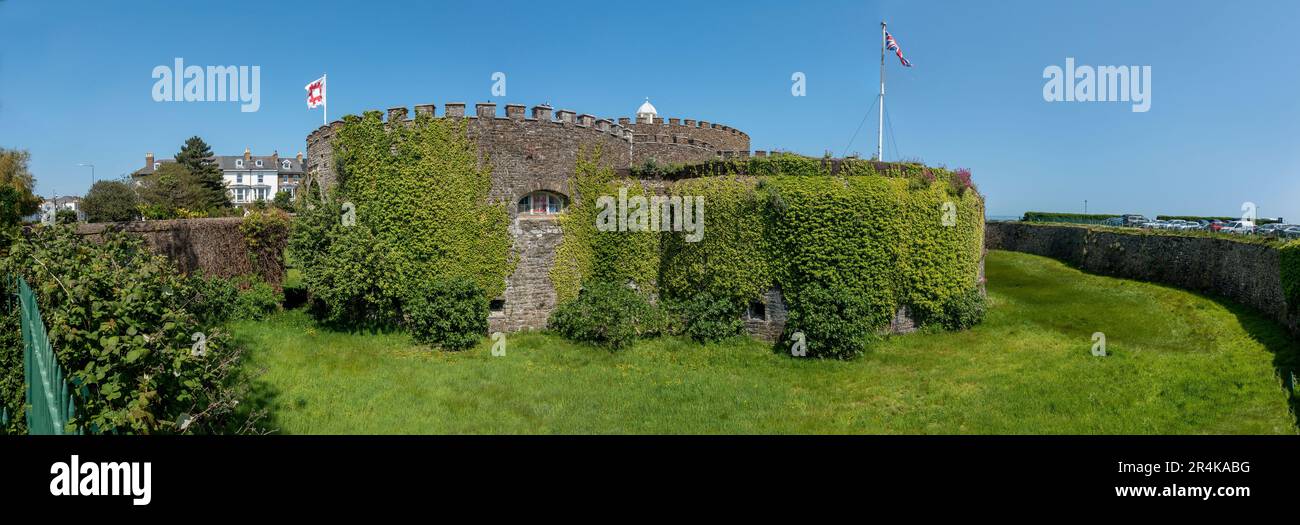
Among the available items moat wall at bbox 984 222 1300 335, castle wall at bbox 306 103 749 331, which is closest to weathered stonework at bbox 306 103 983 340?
castle wall at bbox 306 103 749 331

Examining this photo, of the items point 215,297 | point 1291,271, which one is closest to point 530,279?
point 215,297

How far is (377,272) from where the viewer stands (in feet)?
62.7

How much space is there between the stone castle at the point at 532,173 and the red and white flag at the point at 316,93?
0.95 meters

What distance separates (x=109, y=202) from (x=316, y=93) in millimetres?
41623

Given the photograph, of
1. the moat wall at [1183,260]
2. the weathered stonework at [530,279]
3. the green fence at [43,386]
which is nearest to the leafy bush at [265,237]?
the weathered stonework at [530,279]

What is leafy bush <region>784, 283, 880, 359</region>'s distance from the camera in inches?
715

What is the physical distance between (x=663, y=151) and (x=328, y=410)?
621 inches

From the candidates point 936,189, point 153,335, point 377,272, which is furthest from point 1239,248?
point 153,335

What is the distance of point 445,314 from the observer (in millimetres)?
19234

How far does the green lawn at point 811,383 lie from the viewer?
13.1 meters

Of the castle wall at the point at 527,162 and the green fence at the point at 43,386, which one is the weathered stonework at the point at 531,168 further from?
the green fence at the point at 43,386

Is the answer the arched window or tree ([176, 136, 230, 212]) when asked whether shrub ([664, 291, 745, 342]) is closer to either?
the arched window

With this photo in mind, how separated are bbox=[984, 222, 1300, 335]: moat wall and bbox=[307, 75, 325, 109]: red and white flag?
30.6 m
